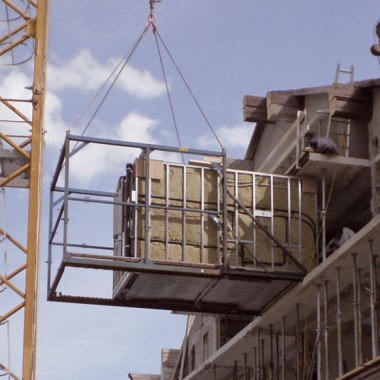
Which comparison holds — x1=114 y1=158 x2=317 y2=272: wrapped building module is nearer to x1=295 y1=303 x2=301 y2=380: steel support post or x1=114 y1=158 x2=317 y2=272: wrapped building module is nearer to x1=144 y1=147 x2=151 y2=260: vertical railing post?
x1=144 y1=147 x2=151 y2=260: vertical railing post

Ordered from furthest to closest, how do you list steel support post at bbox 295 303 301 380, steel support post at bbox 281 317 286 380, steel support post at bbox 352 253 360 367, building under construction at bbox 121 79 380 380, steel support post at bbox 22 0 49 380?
steel support post at bbox 295 303 301 380, steel support post at bbox 281 317 286 380, steel support post at bbox 22 0 49 380, building under construction at bbox 121 79 380 380, steel support post at bbox 352 253 360 367

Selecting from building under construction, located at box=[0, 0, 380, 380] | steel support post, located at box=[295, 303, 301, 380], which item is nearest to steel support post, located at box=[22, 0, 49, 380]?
building under construction, located at box=[0, 0, 380, 380]

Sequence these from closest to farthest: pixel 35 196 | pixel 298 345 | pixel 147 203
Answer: pixel 147 203 → pixel 35 196 → pixel 298 345

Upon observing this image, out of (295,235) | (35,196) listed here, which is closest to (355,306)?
(295,235)

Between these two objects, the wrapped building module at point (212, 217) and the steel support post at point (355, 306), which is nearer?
the steel support post at point (355, 306)

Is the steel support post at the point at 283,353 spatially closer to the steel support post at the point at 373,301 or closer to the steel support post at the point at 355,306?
the steel support post at the point at 355,306

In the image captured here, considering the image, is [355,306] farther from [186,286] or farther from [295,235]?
[186,286]

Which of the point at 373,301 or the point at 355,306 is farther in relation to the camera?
the point at 355,306

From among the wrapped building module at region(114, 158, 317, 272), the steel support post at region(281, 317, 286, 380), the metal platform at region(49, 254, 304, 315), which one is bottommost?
the steel support post at region(281, 317, 286, 380)

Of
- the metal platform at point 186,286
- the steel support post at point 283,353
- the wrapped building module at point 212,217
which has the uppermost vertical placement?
the wrapped building module at point 212,217

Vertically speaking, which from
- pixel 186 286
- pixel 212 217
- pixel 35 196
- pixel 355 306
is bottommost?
pixel 355 306

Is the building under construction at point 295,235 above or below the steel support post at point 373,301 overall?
above

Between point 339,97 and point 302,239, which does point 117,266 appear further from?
point 339,97

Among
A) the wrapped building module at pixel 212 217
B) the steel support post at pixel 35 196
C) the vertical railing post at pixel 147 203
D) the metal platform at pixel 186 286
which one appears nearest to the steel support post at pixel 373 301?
the metal platform at pixel 186 286
